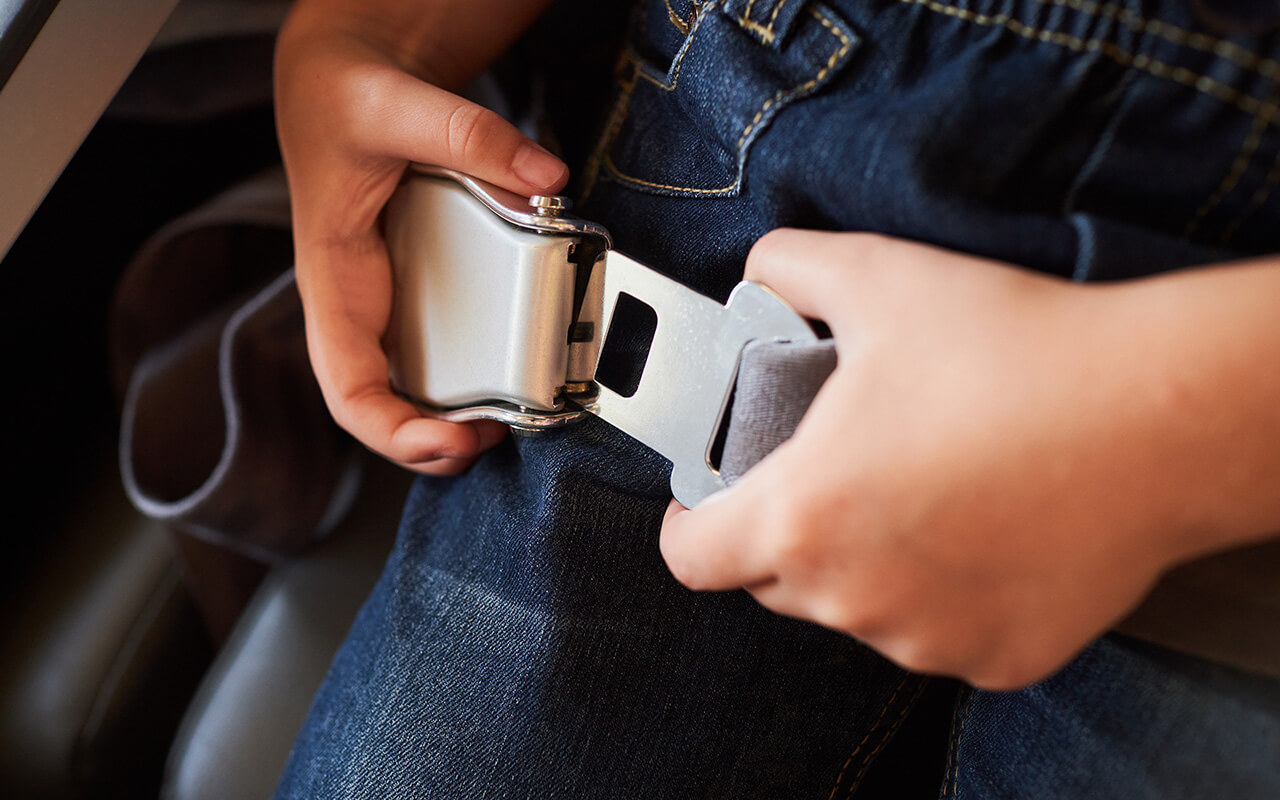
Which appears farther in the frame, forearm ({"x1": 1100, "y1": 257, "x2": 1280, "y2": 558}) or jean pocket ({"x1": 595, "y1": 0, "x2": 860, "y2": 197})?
jean pocket ({"x1": 595, "y1": 0, "x2": 860, "y2": 197})

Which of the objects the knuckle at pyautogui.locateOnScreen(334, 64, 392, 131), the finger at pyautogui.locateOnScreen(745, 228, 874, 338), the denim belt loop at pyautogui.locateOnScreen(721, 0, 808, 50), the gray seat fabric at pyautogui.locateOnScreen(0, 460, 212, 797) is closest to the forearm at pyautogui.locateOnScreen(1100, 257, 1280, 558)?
the finger at pyautogui.locateOnScreen(745, 228, 874, 338)

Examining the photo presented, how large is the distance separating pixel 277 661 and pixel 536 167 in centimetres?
48

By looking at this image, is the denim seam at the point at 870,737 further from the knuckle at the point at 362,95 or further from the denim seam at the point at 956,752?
the knuckle at the point at 362,95

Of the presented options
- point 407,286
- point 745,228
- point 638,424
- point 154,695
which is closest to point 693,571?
point 638,424

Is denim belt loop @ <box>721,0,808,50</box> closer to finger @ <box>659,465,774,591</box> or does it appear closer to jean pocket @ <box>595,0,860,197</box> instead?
jean pocket @ <box>595,0,860,197</box>

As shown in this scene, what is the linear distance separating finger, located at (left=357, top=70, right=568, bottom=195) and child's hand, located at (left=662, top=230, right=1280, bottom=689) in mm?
233

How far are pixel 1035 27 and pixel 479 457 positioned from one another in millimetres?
444

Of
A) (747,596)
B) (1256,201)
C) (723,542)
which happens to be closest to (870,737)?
(747,596)

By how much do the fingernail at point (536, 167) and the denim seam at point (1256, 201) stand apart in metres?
0.36

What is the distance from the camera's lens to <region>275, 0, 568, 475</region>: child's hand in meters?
0.54

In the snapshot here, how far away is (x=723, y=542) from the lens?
0.39 meters

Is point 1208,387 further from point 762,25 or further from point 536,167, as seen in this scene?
point 536,167

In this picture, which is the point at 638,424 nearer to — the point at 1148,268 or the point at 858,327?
the point at 858,327

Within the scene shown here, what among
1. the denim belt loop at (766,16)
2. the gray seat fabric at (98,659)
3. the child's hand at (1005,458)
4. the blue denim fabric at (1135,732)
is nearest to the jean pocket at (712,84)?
the denim belt loop at (766,16)
